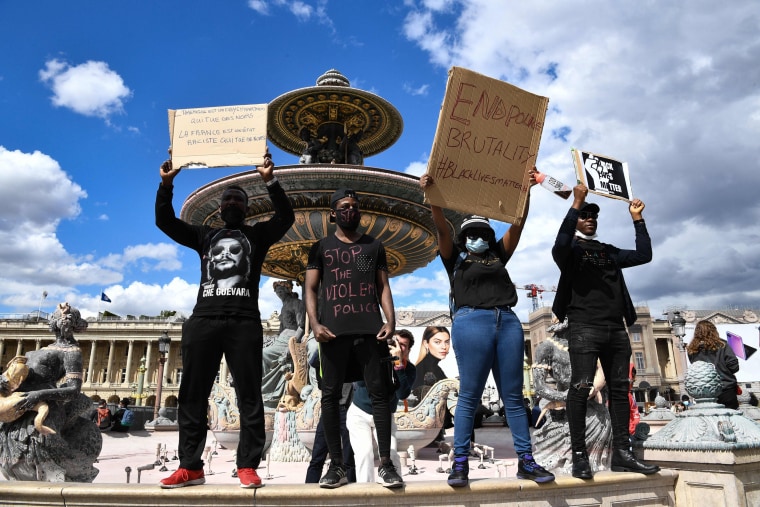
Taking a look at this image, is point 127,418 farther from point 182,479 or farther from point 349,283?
point 349,283

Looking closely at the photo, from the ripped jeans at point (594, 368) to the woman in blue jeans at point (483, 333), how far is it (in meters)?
0.47

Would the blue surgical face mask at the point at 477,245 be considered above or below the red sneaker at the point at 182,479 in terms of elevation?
above

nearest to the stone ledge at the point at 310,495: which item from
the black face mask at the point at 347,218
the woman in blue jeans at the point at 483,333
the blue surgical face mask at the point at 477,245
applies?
the woman in blue jeans at the point at 483,333

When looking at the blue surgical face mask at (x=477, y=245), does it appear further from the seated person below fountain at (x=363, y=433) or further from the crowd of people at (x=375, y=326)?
the seated person below fountain at (x=363, y=433)

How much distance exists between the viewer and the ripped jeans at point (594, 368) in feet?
11.3

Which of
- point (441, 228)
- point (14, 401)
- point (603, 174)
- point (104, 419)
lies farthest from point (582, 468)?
point (104, 419)

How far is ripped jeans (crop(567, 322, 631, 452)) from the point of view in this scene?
11.3ft

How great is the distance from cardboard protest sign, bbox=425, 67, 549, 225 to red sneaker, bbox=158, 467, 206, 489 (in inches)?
86.2

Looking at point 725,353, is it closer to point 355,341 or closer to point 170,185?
point 355,341

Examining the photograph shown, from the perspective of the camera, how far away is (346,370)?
129 inches

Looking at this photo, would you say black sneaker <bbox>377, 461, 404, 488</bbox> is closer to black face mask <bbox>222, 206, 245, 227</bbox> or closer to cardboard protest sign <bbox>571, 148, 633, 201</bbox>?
black face mask <bbox>222, 206, 245, 227</bbox>

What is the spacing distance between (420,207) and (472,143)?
235 inches

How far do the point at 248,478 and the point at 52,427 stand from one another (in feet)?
7.79

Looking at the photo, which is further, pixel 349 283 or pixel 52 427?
pixel 52 427
